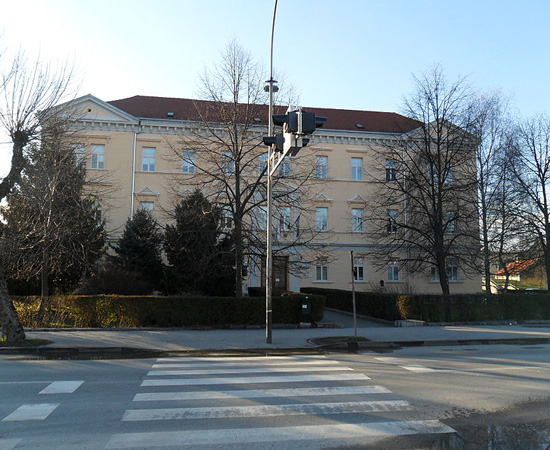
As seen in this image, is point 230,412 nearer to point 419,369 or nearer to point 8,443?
point 8,443

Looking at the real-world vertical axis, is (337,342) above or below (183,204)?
below

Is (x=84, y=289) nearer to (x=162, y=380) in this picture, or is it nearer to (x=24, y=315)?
(x=24, y=315)

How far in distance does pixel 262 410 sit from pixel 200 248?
15755 millimetres

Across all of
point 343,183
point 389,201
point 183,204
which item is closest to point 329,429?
point 183,204

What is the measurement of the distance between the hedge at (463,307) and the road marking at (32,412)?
17.0 m

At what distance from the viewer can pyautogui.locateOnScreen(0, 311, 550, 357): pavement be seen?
13094mm

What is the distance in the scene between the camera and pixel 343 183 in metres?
39.0

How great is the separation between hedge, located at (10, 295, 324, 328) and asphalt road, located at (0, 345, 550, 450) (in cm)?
703

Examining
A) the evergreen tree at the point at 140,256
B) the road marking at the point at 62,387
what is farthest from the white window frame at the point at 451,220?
the road marking at the point at 62,387

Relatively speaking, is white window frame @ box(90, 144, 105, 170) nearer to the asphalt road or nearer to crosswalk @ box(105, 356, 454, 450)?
the asphalt road

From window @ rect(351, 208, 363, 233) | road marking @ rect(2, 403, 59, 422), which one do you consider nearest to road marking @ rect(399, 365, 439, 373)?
road marking @ rect(2, 403, 59, 422)

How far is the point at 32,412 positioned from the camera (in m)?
6.35

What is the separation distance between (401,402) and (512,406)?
1.60 m

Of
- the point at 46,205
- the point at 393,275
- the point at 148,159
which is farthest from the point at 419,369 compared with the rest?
the point at 148,159
